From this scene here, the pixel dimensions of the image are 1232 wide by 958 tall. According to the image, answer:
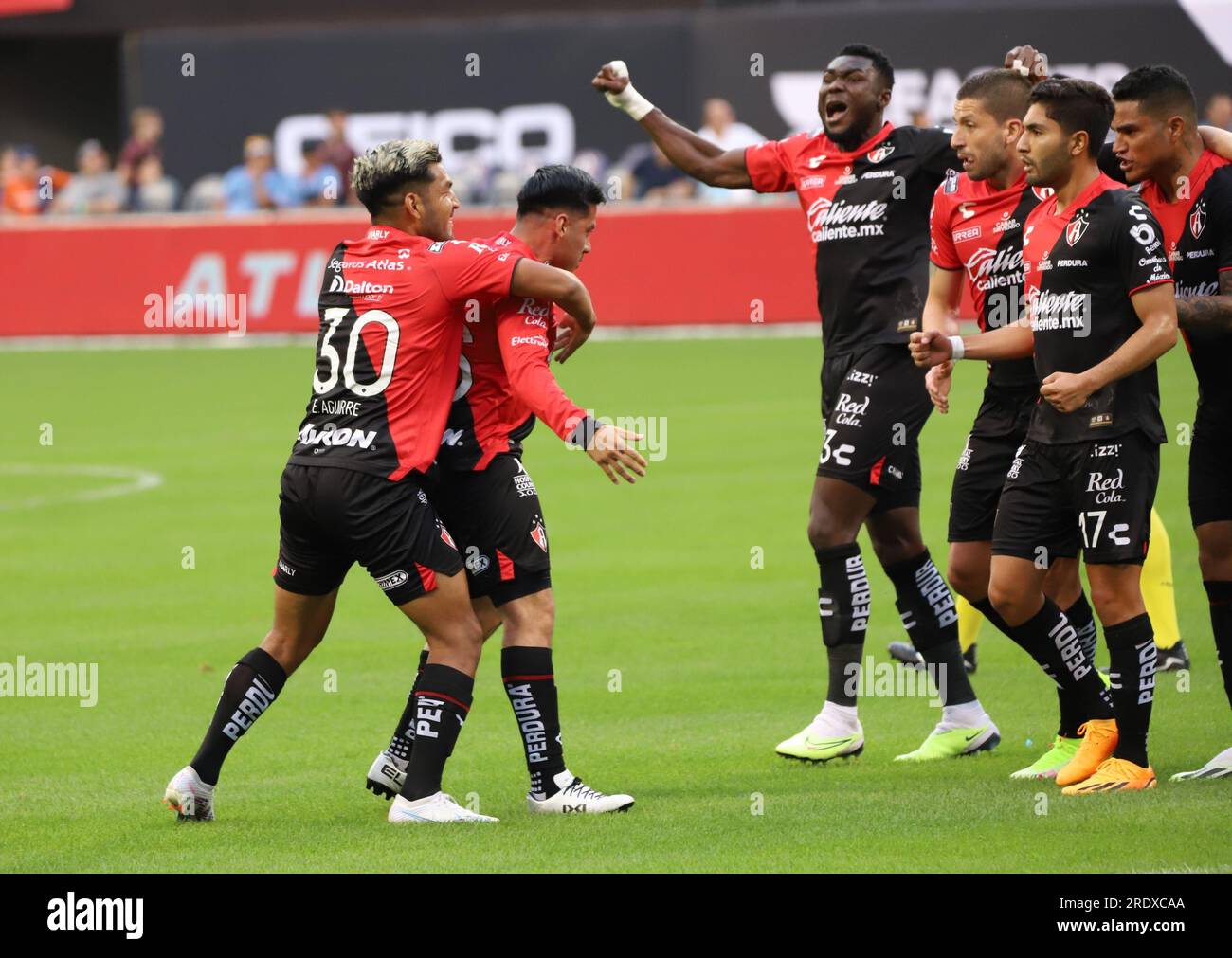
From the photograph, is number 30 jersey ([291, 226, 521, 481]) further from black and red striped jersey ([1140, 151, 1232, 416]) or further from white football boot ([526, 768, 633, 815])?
black and red striped jersey ([1140, 151, 1232, 416])

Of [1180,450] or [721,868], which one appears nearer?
[721,868]

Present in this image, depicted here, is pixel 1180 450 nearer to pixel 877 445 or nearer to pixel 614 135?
pixel 877 445

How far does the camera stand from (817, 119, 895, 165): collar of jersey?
859 cm

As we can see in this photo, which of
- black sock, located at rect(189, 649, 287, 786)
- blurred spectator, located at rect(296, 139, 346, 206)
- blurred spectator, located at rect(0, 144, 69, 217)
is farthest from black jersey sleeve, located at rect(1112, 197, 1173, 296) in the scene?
blurred spectator, located at rect(0, 144, 69, 217)

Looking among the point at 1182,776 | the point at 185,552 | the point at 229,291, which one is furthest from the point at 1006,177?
the point at 229,291

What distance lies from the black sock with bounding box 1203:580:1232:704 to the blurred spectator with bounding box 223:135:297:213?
77.7ft

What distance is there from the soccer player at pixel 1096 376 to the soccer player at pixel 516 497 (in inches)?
57.9

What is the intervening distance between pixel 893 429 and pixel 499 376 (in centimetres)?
190

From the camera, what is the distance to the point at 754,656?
1065 cm

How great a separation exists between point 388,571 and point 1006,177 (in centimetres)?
314

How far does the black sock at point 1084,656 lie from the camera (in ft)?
25.6

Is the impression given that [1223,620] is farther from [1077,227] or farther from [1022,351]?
[1077,227]

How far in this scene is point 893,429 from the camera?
8406 mm

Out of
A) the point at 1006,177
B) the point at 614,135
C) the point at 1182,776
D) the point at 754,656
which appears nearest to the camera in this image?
the point at 1182,776
